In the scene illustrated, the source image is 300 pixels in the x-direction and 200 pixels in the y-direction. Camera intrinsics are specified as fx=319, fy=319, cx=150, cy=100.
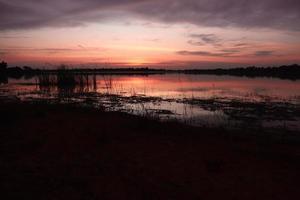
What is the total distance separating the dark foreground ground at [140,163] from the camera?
540 cm

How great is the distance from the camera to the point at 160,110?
16000 millimetres

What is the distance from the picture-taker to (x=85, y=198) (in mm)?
5129

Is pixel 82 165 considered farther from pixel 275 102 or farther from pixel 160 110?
pixel 275 102

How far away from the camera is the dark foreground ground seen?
17.7ft

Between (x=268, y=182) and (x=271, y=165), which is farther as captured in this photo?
(x=271, y=165)

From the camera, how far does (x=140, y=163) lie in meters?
6.77

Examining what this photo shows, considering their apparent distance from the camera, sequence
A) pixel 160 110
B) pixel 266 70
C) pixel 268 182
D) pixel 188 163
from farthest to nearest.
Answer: pixel 266 70, pixel 160 110, pixel 188 163, pixel 268 182

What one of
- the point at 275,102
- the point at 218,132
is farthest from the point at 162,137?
the point at 275,102

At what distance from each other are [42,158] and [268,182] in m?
Answer: 4.77

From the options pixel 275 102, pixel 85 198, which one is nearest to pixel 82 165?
pixel 85 198

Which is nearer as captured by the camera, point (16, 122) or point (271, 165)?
point (271, 165)

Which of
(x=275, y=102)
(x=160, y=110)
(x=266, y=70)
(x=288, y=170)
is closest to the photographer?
(x=288, y=170)

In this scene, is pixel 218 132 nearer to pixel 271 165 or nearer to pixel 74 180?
pixel 271 165

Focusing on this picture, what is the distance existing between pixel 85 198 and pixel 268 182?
3.23 meters
